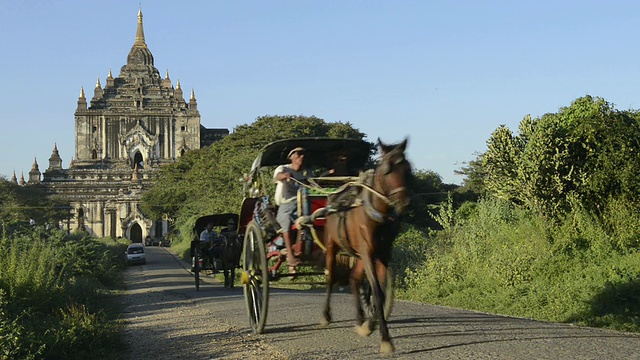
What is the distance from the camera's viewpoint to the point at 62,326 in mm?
12383

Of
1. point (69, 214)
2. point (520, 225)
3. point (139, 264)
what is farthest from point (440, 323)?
point (69, 214)

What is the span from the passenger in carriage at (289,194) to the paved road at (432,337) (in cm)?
122

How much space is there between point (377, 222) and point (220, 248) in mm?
12960

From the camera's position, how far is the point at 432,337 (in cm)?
1072

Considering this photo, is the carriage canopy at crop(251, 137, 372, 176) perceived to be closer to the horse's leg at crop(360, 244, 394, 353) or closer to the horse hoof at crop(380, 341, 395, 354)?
the horse's leg at crop(360, 244, 394, 353)

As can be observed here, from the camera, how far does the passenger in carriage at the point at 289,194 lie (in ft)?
34.4

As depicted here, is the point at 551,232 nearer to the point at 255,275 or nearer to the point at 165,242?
the point at 255,275

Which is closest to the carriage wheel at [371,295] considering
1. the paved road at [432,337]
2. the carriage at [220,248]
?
the paved road at [432,337]

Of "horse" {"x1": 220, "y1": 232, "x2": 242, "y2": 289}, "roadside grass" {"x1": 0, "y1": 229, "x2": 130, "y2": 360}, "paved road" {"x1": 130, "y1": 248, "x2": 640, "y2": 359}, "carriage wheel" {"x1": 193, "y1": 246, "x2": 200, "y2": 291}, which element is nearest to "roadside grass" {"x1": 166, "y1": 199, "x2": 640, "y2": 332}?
"paved road" {"x1": 130, "y1": 248, "x2": 640, "y2": 359}

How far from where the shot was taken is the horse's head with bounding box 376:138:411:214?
8.43m

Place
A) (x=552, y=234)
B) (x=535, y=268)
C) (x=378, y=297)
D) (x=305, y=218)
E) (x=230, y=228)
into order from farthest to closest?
(x=230, y=228) < (x=552, y=234) < (x=535, y=268) < (x=305, y=218) < (x=378, y=297)

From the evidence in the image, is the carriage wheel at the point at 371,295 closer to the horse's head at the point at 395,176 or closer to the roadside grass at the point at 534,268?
the horse's head at the point at 395,176

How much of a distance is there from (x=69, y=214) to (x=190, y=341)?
85656mm

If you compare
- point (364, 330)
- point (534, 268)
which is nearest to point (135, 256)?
point (534, 268)
